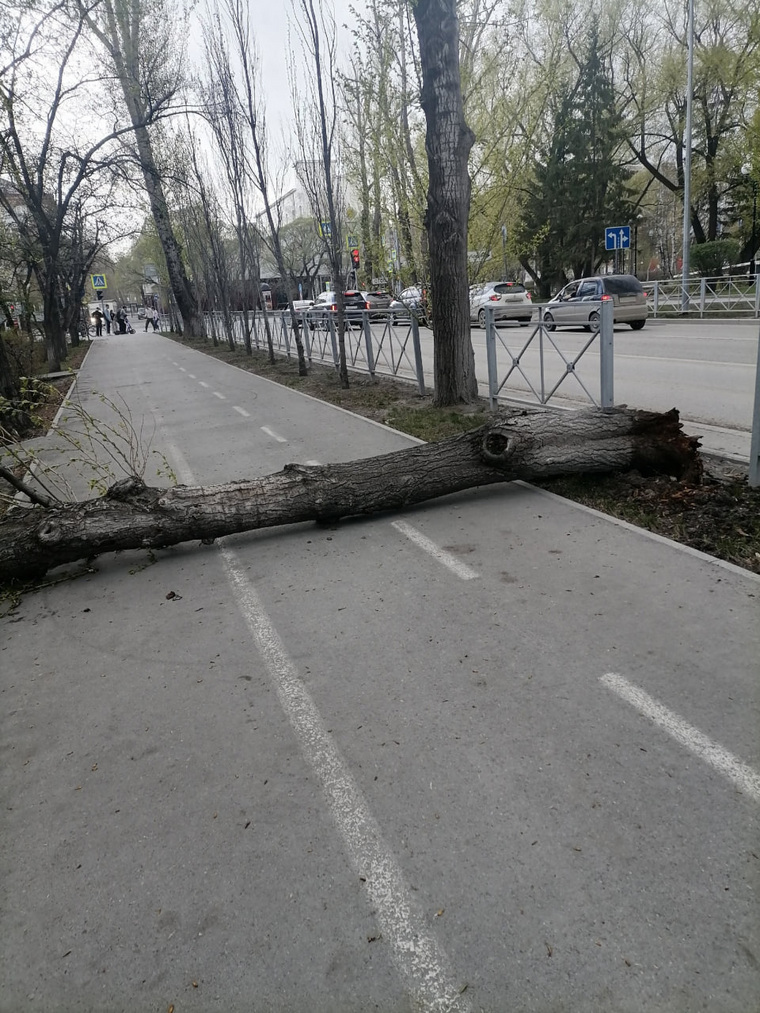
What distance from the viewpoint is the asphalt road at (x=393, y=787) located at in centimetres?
203

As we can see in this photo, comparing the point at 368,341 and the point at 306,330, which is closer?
the point at 368,341

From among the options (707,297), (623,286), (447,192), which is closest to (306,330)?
(623,286)

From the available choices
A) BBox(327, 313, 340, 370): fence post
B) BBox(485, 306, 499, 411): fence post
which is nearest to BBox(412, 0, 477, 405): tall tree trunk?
BBox(485, 306, 499, 411): fence post

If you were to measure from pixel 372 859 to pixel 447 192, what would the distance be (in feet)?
28.5

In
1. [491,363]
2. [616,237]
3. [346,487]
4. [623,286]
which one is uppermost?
[616,237]

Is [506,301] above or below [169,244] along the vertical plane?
below

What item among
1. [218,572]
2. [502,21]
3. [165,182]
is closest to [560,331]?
[502,21]

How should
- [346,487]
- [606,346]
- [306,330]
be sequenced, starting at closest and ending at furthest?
[346,487], [606,346], [306,330]

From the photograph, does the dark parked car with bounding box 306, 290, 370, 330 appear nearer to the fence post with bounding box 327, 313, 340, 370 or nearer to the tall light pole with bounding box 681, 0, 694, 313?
the fence post with bounding box 327, 313, 340, 370

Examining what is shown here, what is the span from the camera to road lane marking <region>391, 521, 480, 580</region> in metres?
4.67

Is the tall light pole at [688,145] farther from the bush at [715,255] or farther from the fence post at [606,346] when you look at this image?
the fence post at [606,346]

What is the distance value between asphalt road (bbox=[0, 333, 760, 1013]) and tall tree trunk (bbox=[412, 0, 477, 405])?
543 centimetres

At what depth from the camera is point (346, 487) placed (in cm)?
583

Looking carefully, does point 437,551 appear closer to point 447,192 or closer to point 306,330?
point 447,192
